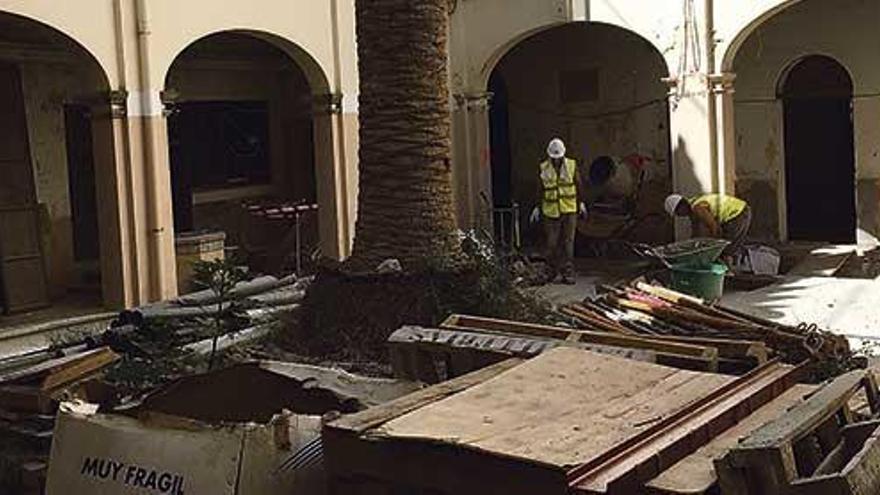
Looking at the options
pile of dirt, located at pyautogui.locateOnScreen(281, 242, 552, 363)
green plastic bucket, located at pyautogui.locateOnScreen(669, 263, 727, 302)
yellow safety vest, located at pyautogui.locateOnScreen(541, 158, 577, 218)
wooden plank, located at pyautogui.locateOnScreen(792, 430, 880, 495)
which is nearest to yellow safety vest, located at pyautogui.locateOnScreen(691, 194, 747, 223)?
yellow safety vest, located at pyautogui.locateOnScreen(541, 158, 577, 218)

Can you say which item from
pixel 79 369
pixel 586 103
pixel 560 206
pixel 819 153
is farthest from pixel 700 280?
pixel 79 369

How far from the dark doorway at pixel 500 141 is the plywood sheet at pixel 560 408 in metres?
14.9

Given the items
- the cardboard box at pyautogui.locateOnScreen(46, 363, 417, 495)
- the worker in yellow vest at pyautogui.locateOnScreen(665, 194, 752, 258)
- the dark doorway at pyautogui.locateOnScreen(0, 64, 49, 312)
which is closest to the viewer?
the cardboard box at pyautogui.locateOnScreen(46, 363, 417, 495)

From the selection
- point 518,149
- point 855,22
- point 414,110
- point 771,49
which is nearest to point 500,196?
point 518,149

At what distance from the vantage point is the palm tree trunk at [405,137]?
7.85m

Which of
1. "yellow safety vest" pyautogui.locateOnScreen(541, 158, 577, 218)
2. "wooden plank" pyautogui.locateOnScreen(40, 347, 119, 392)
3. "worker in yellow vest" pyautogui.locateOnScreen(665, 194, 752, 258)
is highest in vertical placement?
"yellow safety vest" pyautogui.locateOnScreen(541, 158, 577, 218)

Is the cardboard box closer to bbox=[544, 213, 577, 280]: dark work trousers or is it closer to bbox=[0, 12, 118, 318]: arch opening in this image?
bbox=[0, 12, 118, 318]: arch opening

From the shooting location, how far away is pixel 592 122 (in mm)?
18906

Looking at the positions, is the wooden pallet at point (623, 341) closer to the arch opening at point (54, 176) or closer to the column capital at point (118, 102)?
the column capital at point (118, 102)

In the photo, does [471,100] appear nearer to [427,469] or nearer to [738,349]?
[738,349]

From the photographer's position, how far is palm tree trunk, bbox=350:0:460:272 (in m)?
7.85

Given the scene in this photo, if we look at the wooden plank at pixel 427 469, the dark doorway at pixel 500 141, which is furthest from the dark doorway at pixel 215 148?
the wooden plank at pixel 427 469

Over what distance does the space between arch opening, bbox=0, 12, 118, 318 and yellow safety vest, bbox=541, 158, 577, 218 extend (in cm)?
548

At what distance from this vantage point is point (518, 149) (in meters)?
19.8
